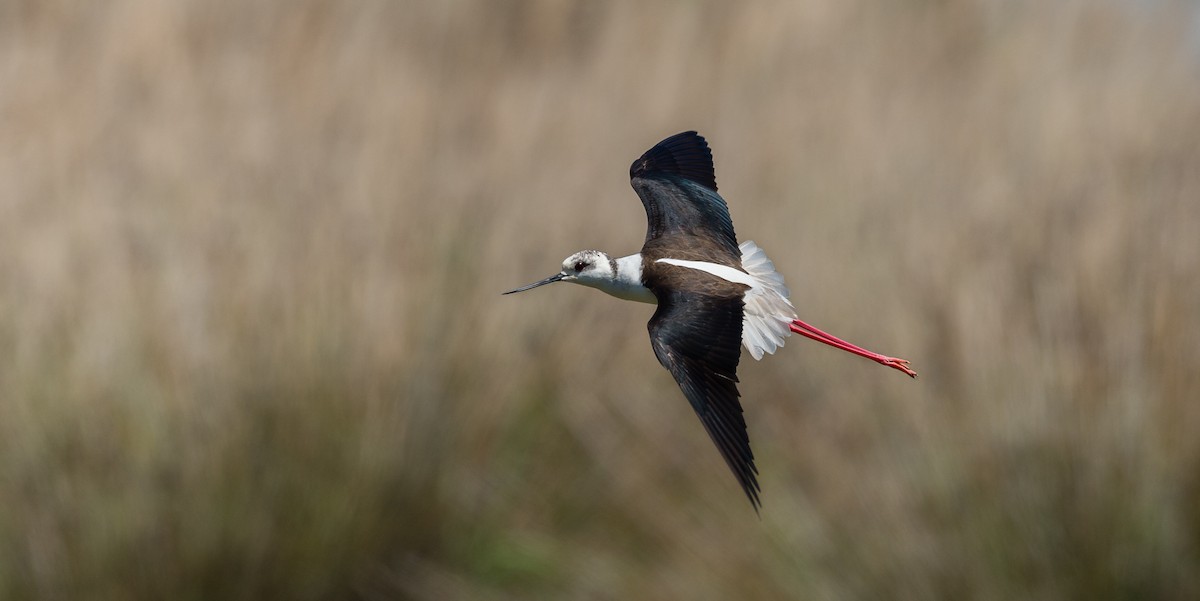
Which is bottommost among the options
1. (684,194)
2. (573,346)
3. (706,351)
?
(573,346)

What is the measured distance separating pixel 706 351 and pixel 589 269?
190mm

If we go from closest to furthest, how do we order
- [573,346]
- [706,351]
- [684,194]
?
1. [706,351]
2. [684,194]
3. [573,346]

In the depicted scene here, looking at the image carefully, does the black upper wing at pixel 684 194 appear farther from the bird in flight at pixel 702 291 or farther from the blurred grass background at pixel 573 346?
the blurred grass background at pixel 573 346

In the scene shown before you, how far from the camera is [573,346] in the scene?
536cm

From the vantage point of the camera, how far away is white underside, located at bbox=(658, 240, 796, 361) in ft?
4.97

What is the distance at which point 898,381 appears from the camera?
14.4 ft

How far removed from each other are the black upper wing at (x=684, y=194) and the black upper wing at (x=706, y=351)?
20 cm

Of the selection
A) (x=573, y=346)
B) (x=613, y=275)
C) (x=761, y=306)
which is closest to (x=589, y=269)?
(x=613, y=275)

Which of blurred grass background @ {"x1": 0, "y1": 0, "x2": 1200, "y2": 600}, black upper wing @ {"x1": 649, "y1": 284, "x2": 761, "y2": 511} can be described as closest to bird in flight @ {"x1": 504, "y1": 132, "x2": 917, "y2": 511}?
black upper wing @ {"x1": 649, "y1": 284, "x2": 761, "y2": 511}

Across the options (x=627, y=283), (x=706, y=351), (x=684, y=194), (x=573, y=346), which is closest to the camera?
(x=706, y=351)

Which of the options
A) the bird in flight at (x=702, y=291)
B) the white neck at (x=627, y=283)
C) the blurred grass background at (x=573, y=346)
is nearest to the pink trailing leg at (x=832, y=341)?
the bird in flight at (x=702, y=291)

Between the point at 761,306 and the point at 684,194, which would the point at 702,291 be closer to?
the point at 761,306

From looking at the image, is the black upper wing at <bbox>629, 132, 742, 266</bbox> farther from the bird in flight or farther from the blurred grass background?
the blurred grass background

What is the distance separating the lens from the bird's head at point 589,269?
5.09 feet
